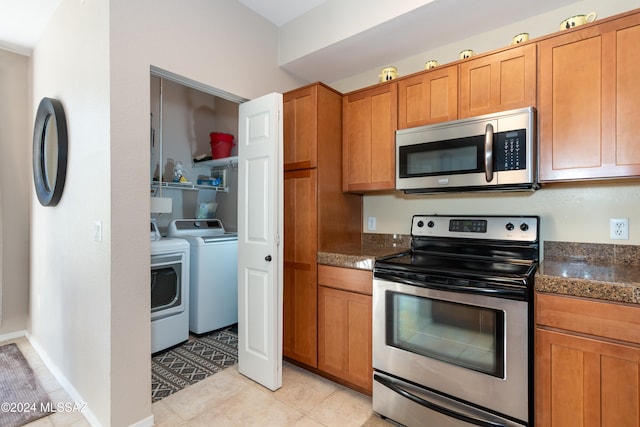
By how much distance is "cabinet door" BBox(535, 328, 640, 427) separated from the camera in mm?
1234

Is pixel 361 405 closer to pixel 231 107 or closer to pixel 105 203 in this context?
pixel 105 203

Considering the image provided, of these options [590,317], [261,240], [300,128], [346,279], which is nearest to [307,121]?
[300,128]

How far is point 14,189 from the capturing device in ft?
9.61

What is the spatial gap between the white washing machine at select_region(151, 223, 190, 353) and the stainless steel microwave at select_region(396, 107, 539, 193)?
2.06 m

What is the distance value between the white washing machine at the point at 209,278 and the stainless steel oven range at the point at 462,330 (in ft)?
6.13

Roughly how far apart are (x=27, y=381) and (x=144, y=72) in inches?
93.1

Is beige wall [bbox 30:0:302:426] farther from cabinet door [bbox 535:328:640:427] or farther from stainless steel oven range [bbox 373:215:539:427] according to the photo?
cabinet door [bbox 535:328:640:427]

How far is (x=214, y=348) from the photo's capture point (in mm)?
2801

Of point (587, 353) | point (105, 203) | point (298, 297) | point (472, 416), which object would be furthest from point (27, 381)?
point (587, 353)

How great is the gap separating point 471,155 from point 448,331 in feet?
3.43

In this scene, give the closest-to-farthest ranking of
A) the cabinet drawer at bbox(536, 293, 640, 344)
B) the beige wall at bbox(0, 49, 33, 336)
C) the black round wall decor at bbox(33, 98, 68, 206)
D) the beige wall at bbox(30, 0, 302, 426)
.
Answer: the cabinet drawer at bbox(536, 293, 640, 344) → the beige wall at bbox(30, 0, 302, 426) → the black round wall decor at bbox(33, 98, 68, 206) → the beige wall at bbox(0, 49, 33, 336)

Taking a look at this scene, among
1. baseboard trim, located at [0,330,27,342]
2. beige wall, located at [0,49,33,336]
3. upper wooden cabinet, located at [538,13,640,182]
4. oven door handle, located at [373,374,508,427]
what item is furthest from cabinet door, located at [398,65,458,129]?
baseboard trim, located at [0,330,27,342]

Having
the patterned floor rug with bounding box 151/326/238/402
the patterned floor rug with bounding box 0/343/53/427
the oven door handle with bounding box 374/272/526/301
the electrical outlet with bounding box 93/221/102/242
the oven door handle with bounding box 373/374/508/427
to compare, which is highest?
the electrical outlet with bounding box 93/221/102/242

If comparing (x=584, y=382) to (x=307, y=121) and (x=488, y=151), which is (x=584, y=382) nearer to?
(x=488, y=151)
